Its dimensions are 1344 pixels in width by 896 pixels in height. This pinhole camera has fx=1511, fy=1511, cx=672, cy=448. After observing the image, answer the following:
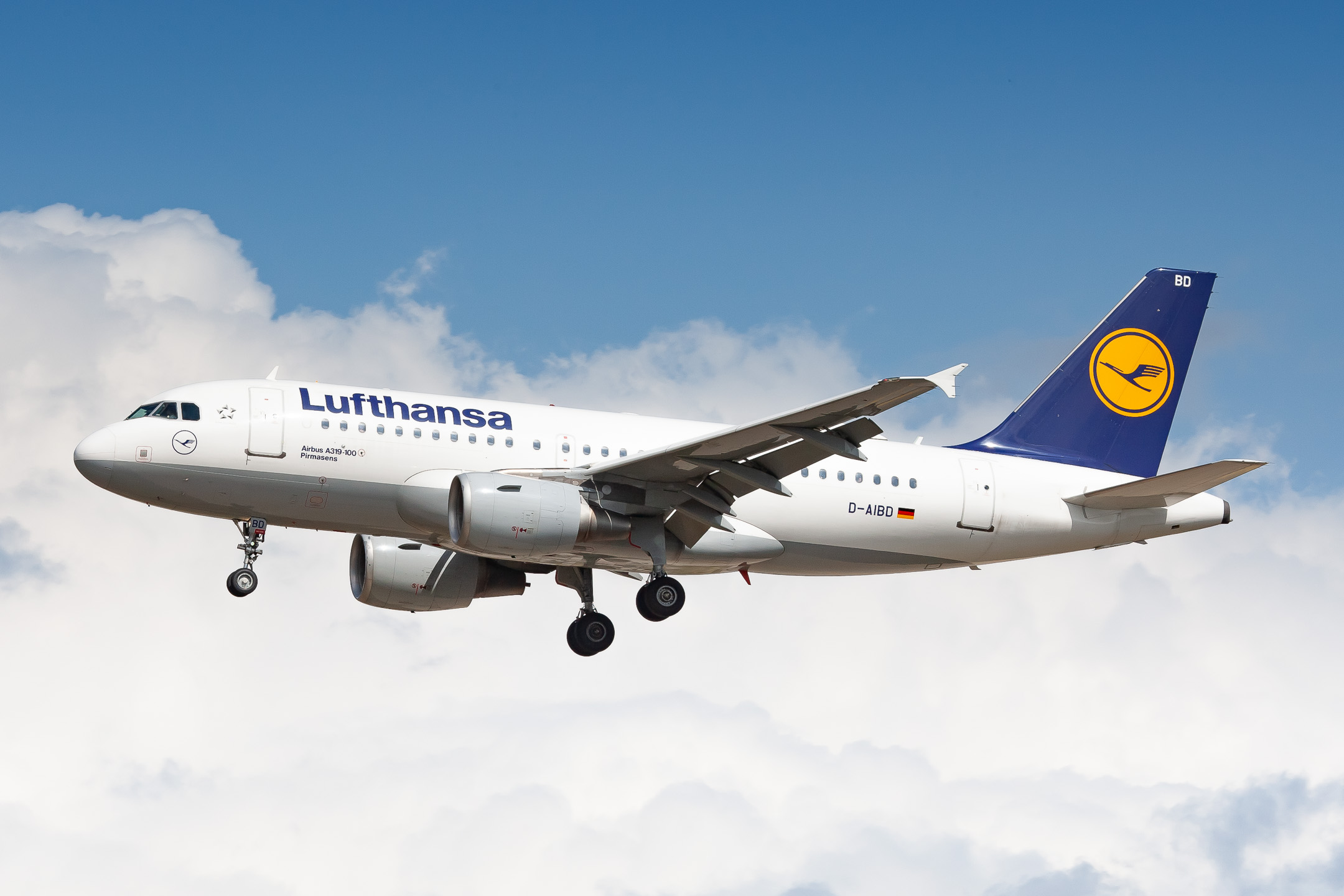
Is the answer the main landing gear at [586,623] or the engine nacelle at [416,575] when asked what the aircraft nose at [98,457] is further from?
the main landing gear at [586,623]

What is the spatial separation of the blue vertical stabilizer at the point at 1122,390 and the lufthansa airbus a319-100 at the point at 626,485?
0.08 metres

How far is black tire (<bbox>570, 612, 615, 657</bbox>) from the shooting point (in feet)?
108

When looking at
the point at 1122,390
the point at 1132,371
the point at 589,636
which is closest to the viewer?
the point at 589,636

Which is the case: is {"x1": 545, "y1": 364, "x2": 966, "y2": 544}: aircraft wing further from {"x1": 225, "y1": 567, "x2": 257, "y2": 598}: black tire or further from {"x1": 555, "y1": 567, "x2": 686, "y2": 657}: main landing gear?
{"x1": 225, "y1": 567, "x2": 257, "y2": 598}: black tire

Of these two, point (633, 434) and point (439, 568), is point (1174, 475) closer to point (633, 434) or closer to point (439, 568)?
point (633, 434)

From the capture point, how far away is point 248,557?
29375 millimetres

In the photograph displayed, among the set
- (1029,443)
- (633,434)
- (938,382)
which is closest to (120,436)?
(633,434)

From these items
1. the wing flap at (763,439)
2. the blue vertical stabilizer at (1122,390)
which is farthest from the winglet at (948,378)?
the blue vertical stabilizer at (1122,390)

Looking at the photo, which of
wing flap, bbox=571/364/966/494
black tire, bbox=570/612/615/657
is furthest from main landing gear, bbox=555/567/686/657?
wing flap, bbox=571/364/966/494

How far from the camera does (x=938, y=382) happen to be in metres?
23.5

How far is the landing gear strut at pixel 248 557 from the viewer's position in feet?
95.3

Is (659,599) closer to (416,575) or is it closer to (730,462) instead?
(730,462)

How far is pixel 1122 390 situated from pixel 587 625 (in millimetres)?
13914

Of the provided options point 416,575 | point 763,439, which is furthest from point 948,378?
point 416,575
